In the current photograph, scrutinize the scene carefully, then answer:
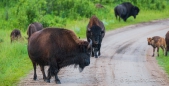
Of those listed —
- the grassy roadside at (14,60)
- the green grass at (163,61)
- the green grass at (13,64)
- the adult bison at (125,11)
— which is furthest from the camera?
the adult bison at (125,11)

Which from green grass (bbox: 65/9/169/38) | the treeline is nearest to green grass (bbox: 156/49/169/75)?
green grass (bbox: 65/9/169/38)

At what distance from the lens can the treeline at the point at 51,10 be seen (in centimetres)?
3106

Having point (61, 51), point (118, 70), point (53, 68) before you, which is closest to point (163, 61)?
point (118, 70)

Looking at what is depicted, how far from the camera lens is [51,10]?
37.1 metres

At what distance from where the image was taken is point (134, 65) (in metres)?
17.9

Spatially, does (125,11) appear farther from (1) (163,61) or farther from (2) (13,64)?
(2) (13,64)

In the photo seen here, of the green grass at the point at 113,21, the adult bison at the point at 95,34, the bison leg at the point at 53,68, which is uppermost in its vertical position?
the bison leg at the point at 53,68

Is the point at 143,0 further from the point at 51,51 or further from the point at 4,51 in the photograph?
the point at 51,51

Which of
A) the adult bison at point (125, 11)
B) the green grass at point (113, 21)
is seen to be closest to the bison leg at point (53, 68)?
the green grass at point (113, 21)

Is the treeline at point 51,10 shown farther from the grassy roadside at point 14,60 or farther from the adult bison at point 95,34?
the adult bison at point 95,34

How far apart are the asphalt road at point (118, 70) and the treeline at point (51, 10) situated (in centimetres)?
653

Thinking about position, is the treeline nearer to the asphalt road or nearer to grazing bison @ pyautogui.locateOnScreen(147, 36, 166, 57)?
the asphalt road

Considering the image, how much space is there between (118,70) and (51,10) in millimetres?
21216

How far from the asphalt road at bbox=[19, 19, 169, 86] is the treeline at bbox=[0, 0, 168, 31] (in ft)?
21.4
